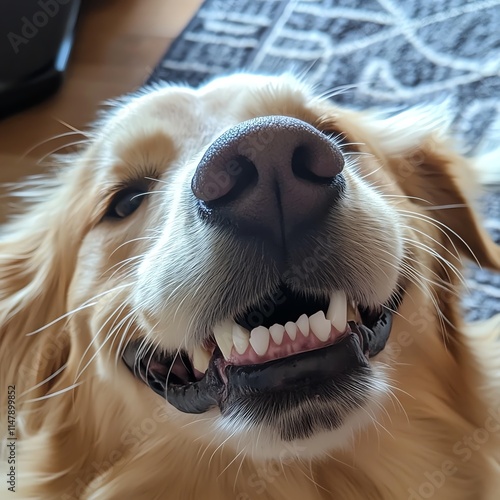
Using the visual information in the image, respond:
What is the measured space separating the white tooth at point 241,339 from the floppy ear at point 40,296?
0.49 m

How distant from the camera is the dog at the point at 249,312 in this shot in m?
0.92

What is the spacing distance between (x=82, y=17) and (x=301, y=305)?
93.1 inches

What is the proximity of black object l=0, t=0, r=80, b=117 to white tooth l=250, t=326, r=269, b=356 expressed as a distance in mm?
1885

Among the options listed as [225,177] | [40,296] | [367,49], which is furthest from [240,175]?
[367,49]

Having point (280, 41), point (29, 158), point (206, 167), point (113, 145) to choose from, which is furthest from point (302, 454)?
point (280, 41)

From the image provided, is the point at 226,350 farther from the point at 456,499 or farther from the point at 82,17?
the point at 82,17

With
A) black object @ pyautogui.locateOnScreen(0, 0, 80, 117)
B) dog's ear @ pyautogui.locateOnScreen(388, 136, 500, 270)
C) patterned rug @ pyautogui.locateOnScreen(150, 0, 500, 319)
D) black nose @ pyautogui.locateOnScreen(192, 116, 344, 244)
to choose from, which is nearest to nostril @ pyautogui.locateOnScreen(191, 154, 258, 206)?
black nose @ pyautogui.locateOnScreen(192, 116, 344, 244)

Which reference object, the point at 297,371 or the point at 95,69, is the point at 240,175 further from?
the point at 95,69

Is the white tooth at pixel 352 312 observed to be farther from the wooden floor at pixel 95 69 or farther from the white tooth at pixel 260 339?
the wooden floor at pixel 95 69

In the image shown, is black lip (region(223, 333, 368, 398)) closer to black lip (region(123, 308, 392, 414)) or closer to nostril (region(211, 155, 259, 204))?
black lip (region(123, 308, 392, 414))

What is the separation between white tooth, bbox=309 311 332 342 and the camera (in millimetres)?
941

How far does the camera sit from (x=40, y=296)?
1.36 meters

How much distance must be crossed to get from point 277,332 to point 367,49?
6.14ft

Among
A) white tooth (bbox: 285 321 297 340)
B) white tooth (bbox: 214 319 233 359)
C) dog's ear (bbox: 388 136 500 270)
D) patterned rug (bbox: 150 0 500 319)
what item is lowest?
white tooth (bbox: 214 319 233 359)
